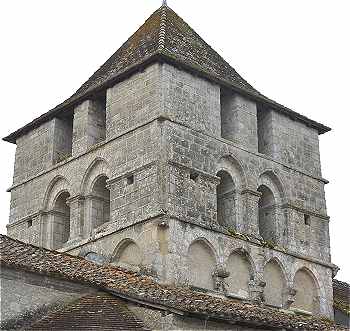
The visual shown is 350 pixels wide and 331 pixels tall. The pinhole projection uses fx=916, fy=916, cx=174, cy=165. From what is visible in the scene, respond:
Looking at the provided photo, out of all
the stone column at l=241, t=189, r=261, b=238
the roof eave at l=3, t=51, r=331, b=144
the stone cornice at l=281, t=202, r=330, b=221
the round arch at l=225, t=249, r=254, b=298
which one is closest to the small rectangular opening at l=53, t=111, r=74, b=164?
the roof eave at l=3, t=51, r=331, b=144

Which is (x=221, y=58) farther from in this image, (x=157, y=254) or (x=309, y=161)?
(x=157, y=254)

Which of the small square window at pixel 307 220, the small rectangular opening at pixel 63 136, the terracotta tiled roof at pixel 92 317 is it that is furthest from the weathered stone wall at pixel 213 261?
the terracotta tiled roof at pixel 92 317

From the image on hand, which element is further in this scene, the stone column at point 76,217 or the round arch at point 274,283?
the stone column at point 76,217

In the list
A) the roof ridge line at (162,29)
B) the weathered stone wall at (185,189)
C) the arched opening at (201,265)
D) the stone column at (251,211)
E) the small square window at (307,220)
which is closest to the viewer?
the arched opening at (201,265)

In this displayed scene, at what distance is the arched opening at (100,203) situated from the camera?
19.6 meters

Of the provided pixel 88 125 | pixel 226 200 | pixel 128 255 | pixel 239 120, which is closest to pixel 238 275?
pixel 226 200

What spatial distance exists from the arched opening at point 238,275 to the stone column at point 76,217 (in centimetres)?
326

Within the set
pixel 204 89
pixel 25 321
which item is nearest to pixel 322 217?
pixel 204 89

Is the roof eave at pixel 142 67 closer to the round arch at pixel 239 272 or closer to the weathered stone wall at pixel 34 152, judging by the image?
the weathered stone wall at pixel 34 152

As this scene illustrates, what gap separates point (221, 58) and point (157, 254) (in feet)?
20.9

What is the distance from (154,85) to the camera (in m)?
19.0

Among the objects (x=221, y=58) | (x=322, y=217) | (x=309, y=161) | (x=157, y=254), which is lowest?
(x=157, y=254)

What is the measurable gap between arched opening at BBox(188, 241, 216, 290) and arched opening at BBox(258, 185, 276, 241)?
222cm

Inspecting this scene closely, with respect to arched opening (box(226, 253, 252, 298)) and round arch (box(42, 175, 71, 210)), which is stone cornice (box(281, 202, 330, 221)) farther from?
round arch (box(42, 175, 71, 210))
